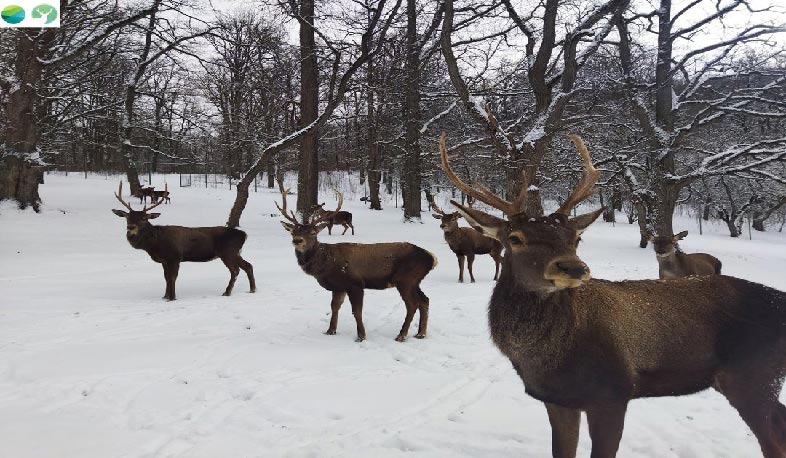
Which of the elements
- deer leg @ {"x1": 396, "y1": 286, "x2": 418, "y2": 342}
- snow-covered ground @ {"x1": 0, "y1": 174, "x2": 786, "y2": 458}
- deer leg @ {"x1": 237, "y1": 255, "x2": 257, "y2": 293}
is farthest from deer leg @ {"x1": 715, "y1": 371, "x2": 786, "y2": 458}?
deer leg @ {"x1": 237, "y1": 255, "x2": 257, "y2": 293}

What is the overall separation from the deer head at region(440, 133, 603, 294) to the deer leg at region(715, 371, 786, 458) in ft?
4.72

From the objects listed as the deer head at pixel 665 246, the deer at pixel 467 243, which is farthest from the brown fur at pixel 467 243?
the deer head at pixel 665 246

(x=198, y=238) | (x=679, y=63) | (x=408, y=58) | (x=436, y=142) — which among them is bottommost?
(x=198, y=238)

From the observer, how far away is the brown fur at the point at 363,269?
7.11 m

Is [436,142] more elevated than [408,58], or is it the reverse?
[408,58]

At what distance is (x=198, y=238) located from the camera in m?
9.92

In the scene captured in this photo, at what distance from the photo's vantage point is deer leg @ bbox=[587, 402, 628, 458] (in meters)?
2.82

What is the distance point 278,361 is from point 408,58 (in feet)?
54.6

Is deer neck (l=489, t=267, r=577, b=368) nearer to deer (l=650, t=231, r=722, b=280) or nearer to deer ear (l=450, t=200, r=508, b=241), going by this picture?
A: deer ear (l=450, t=200, r=508, b=241)

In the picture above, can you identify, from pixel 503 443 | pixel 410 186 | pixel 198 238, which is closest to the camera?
pixel 503 443

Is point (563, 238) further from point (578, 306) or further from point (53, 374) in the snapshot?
point (53, 374)

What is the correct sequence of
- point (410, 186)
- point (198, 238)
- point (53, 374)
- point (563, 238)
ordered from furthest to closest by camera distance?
point (410, 186) < point (198, 238) < point (53, 374) < point (563, 238)

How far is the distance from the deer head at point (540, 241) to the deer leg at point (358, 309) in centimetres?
376

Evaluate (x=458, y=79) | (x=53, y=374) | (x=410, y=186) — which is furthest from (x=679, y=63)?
(x=53, y=374)
